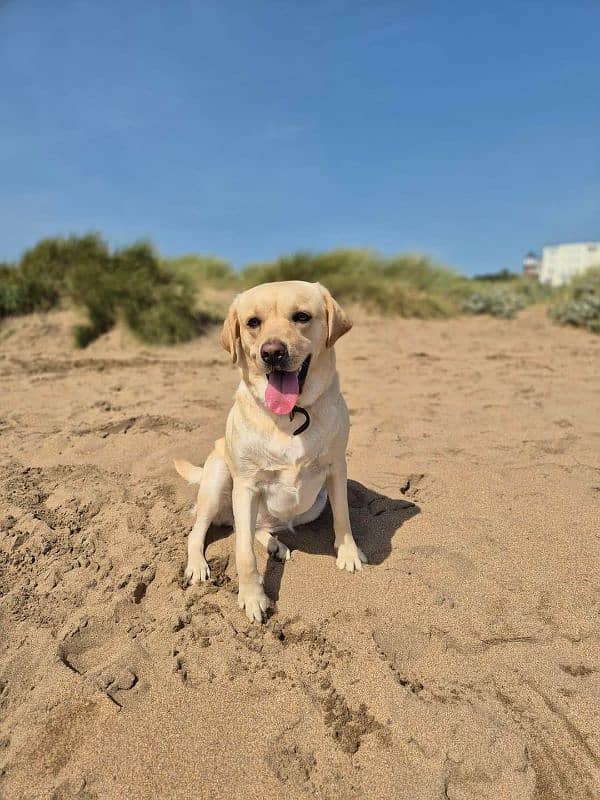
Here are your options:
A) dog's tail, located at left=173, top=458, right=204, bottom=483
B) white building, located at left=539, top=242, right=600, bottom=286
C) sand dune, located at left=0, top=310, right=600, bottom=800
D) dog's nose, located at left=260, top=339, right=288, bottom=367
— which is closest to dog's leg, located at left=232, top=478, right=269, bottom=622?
sand dune, located at left=0, top=310, right=600, bottom=800

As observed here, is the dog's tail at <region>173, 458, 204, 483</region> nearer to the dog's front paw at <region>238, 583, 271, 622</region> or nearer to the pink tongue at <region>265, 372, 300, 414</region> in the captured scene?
the dog's front paw at <region>238, 583, 271, 622</region>

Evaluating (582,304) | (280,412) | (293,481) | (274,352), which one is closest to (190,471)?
(293,481)

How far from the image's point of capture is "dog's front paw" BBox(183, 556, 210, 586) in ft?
9.34

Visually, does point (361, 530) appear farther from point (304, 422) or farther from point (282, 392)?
point (282, 392)

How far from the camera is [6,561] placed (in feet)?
9.73

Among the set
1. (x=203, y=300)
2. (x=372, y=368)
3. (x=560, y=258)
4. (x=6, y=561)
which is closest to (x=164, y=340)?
(x=203, y=300)

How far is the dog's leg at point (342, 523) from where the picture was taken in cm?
287

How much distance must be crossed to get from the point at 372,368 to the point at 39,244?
7.82m

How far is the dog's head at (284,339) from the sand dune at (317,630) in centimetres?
106

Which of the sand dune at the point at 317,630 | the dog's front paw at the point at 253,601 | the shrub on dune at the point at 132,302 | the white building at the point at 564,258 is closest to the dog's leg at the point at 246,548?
the dog's front paw at the point at 253,601

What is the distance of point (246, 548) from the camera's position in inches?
105

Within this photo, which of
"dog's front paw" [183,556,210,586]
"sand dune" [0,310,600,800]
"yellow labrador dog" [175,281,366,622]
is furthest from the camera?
"dog's front paw" [183,556,210,586]

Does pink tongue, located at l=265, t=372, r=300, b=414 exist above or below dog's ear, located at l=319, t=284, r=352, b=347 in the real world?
below

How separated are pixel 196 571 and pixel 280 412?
1.05m
